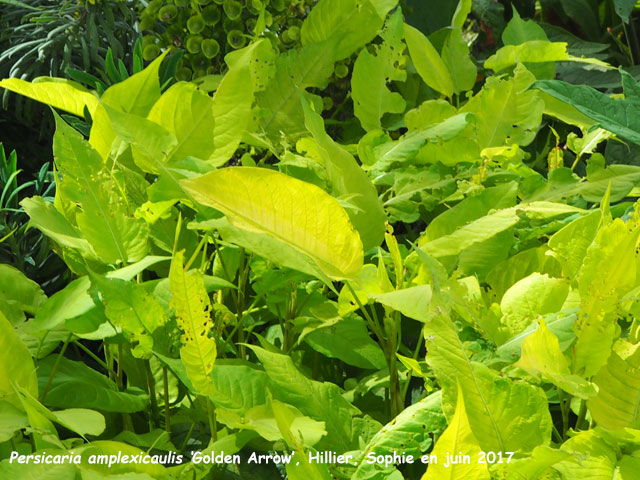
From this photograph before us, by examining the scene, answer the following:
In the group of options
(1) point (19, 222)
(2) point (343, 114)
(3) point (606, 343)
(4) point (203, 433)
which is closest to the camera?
(3) point (606, 343)

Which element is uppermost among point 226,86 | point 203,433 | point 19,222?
point 226,86

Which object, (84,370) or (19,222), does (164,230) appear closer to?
(84,370)

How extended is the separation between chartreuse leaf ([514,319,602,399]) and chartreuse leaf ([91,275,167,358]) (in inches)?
9.0

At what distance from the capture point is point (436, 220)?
529 mm

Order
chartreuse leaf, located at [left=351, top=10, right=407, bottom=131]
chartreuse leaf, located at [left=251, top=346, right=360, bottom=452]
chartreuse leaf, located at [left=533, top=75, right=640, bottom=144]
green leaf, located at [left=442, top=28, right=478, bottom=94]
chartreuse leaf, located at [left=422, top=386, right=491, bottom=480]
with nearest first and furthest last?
chartreuse leaf, located at [left=422, top=386, right=491, bottom=480]
chartreuse leaf, located at [left=251, top=346, right=360, bottom=452]
chartreuse leaf, located at [left=533, top=75, right=640, bottom=144]
chartreuse leaf, located at [left=351, top=10, right=407, bottom=131]
green leaf, located at [left=442, top=28, right=478, bottom=94]

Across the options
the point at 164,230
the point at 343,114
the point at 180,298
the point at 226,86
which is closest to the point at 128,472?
the point at 180,298

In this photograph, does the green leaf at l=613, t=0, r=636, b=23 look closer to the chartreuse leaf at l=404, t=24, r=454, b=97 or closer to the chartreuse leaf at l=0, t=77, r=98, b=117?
the chartreuse leaf at l=404, t=24, r=454, b=97

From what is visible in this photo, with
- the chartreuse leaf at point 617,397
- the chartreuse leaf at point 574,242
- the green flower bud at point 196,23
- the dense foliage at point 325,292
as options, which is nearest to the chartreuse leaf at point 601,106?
the dense foliage at point 325,292

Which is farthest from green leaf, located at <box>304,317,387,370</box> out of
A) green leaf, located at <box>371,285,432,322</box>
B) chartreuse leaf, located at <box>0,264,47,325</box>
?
chartreuse leaf, located at <box>0,264,47,325</box>

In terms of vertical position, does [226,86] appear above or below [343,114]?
above

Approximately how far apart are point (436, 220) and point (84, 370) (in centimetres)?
28

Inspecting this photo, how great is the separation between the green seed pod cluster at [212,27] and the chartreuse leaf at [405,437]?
1.76 feet

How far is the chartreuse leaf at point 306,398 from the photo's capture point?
17.5 inches

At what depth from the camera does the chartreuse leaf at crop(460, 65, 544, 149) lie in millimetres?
639
